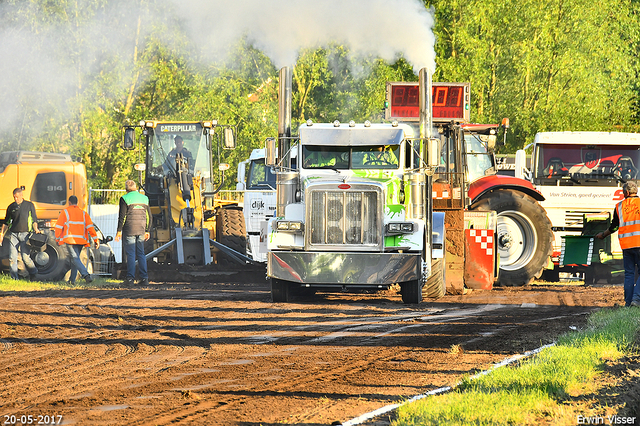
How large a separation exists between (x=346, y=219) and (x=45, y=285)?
24.4 ft

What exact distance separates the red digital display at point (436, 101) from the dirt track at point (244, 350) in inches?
134

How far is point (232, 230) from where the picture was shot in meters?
19.4

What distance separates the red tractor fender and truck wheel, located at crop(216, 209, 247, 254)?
5258 mm

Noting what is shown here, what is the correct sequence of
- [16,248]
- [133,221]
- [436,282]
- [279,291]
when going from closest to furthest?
1. [279,291]
2. [436,282]
3. [133,221]
4. [16,248]

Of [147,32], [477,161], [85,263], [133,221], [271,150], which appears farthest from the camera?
[147,32]

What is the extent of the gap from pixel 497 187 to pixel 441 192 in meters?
2.26

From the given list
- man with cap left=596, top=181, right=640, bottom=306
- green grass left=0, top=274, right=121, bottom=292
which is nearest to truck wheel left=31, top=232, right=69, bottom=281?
green grass left=0, top=274, right=121, bottom=292

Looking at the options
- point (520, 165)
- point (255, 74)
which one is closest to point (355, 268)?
point (520, 165)

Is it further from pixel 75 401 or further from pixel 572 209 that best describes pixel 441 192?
pixel 75 401

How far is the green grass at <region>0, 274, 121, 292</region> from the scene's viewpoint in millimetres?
16547

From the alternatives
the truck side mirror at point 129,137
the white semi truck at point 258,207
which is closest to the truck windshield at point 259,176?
the white semi truck at point 258,207

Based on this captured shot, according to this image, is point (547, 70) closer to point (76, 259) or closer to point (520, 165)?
point (520, 165)

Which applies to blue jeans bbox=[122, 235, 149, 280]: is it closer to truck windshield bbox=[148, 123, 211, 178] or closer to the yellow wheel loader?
the yellow wheel loader

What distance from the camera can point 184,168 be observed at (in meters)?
19.4
